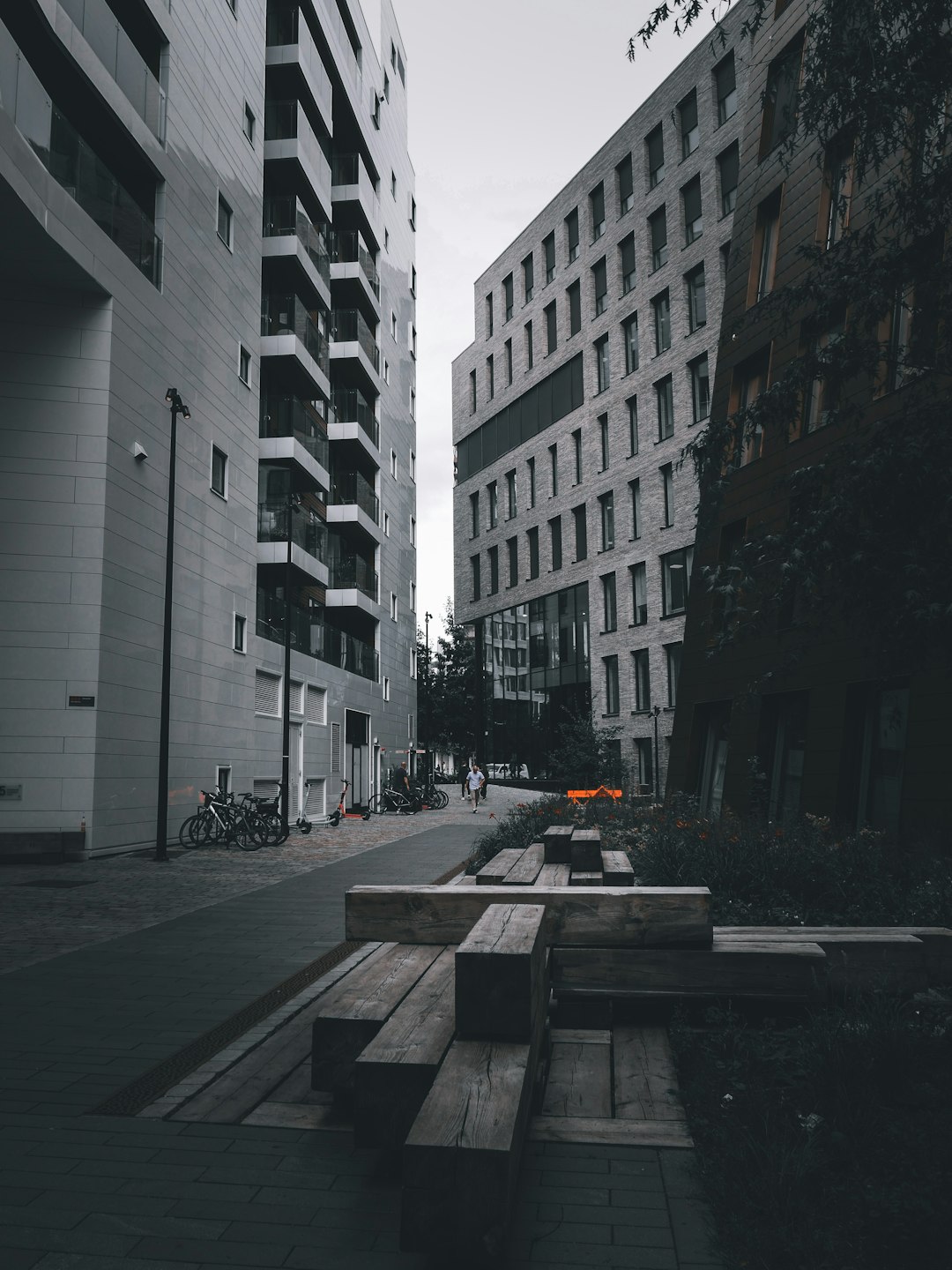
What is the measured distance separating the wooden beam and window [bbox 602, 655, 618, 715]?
36.5m

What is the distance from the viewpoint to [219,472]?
2312 cm

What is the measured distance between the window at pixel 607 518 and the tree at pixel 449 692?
2107 centimetres

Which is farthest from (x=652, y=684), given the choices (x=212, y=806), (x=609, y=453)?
(x=212, y=806)

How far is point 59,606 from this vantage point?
16594 mm

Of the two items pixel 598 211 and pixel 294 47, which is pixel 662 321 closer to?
A: pixel 598 211

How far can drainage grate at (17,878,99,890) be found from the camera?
43.1 ft

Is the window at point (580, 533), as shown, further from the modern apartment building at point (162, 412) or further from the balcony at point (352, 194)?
A: the balcony at point (352, 194)

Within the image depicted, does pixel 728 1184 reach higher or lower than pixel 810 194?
lower

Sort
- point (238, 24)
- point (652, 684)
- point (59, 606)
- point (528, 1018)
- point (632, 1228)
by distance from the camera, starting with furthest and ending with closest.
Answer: point (652, 684)
point (238, 24)
point (59, 606)
point (528, 1018)
point (632, 1228)

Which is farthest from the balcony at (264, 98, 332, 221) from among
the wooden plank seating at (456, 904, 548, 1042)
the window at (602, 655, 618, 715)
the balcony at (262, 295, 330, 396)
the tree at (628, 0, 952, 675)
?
the wooden plank seating at (456, 904, 548, 1042)

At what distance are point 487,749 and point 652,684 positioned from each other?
17.2m

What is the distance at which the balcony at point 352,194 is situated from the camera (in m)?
37.7

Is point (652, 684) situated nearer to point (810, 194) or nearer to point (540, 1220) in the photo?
point (810, 194)

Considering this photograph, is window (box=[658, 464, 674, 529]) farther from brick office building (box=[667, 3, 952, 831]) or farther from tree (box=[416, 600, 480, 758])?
tree (box=[416, 600, 480, 758])
